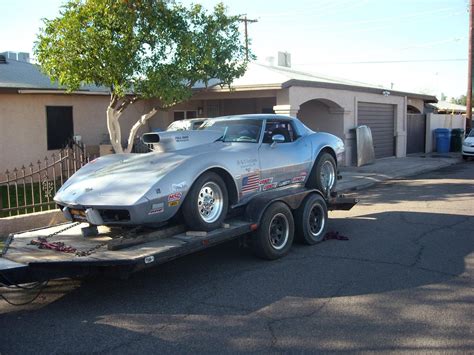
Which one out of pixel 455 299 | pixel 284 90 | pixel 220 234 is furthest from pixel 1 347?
pixel 284 90

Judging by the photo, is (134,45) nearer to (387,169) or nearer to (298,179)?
(298,179)

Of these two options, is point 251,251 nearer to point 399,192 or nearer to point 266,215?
point 266,215

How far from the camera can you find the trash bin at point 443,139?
2830 centimetres

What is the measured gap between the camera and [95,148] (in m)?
17.0

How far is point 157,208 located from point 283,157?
259 centimetres

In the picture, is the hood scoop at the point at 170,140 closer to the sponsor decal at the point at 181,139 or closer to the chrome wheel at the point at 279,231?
the sponsor decal at the point at 181,139

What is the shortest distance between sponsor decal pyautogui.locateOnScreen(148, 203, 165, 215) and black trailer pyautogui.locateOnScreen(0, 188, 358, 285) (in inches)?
10.9

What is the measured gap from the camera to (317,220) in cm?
805

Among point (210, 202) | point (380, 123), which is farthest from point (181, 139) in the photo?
point (380, 123)

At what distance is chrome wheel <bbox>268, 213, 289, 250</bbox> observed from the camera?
6996 mm

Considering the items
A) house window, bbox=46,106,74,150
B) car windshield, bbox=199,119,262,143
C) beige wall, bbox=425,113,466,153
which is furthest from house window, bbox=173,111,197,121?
beige wall, bbox=425,113,466,153

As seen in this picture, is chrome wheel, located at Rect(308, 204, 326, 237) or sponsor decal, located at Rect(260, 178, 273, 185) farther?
chrome wheel, located at Rect(308, 204, 326, 237)

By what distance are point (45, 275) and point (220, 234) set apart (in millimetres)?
1973

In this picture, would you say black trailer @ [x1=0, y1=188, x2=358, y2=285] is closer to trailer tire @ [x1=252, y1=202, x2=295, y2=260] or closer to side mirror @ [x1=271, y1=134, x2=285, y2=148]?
trailer tire @ [x1=252, y1=202, x2=295, y2=260]
